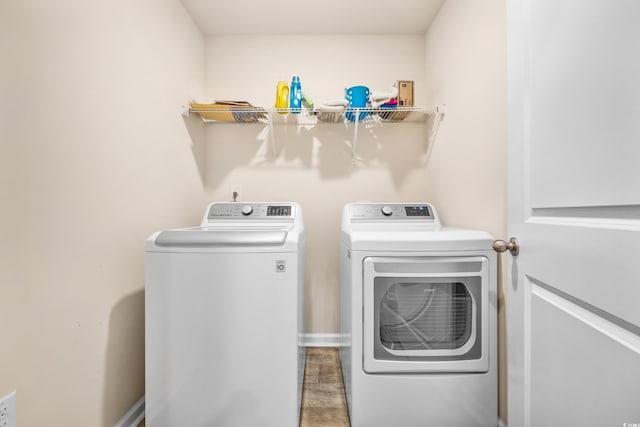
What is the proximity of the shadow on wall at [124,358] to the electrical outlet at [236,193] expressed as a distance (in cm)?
Result: 94

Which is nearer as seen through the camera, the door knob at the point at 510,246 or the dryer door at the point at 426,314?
the door knob at the point at 510,246

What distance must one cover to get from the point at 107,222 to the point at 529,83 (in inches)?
61.8

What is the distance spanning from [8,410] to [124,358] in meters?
0.50

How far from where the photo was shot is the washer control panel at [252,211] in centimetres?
194

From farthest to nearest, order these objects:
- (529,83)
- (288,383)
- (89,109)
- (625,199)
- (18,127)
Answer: (288,383), (89,109), (18,127), (529,83), (625,199)

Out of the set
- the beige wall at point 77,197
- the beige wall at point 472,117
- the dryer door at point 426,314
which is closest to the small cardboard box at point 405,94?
the beige wall at point 472,117

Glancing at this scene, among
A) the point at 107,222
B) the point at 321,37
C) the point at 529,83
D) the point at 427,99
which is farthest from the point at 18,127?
the point at 427,99

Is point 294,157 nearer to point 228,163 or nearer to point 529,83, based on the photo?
point 228,163

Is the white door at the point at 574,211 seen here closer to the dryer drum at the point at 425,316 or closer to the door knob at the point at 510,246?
the door knob at the point at 510,246

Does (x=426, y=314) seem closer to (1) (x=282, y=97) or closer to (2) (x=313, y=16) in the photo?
(1) (x=282, y=97)

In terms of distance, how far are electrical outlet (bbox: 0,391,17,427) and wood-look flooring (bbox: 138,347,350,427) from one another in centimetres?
68

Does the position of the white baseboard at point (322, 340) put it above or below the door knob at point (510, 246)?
below

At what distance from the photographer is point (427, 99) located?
7.37ft

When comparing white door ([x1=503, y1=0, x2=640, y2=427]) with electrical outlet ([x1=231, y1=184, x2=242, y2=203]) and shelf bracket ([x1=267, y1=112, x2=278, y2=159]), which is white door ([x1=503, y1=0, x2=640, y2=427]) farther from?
electrical outlet ([x1=231, y1=184, x2=242, y2=203])
